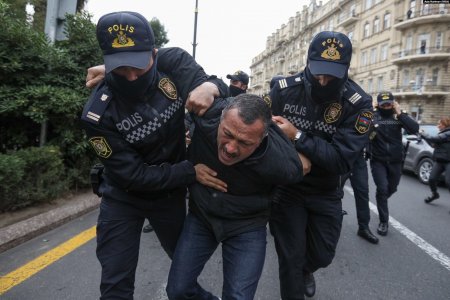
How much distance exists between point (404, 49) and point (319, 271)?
135ft

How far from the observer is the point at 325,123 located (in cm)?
249

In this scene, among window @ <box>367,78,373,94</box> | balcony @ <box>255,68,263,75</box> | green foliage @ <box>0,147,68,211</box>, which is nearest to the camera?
green foliage @ <box>0,147,68,211</box>

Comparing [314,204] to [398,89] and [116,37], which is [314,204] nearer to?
[116,37]

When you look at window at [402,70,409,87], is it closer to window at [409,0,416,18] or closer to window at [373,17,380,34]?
window at [409,0,416,18]

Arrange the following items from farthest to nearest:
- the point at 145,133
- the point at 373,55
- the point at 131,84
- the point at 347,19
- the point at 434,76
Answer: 1. the point at 347,19
2. the point at 373,55
3. the point at 434,76
4. the point at 145,133
5. the point at 131,84

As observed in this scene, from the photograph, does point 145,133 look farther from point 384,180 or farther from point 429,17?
point 429,17

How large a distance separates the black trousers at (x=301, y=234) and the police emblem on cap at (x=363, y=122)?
555 millimetres

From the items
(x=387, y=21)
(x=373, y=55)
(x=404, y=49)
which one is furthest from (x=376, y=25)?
(x=404, y=49)

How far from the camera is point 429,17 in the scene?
35.5 metres

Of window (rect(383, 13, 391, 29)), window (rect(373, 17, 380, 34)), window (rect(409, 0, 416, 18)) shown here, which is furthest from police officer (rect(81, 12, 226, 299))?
window (rect(373, 17, 380, 34))

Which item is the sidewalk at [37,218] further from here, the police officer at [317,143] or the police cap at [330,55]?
the police cap at [330,55]

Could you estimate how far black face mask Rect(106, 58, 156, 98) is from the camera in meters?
1.99

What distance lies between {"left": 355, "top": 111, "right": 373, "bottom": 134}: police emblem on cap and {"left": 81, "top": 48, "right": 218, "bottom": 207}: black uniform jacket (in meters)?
1.05

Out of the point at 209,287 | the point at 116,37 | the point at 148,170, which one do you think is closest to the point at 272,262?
the point at 209,287
